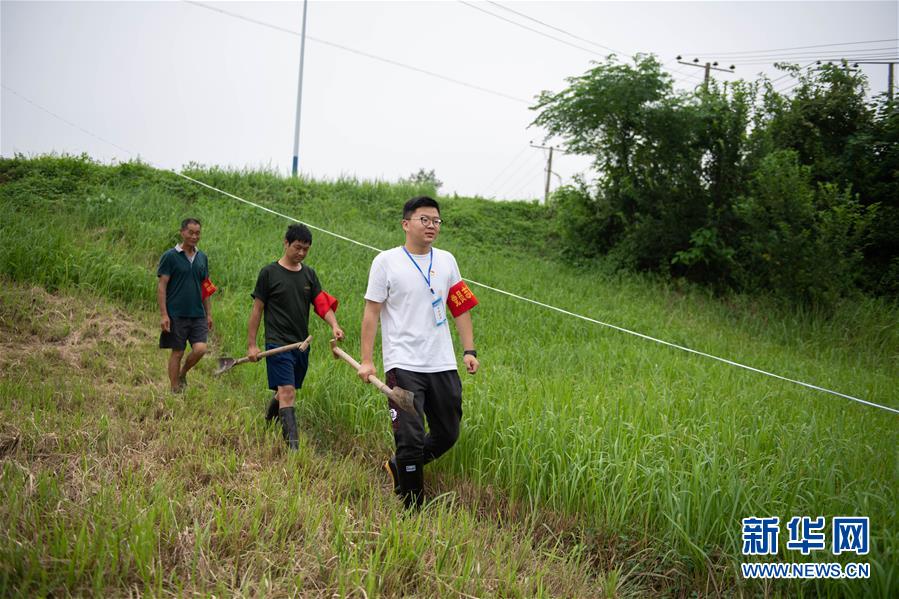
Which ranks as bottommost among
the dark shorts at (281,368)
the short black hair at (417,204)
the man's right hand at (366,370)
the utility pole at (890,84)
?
the dark shorts at (281,368)

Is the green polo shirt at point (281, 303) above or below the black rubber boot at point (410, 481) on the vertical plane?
above

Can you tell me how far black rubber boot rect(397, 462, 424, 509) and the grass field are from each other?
0.14m

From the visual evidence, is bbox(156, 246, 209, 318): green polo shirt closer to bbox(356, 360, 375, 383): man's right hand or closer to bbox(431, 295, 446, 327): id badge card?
bbox(356, 360, 375, 383): man's right hand

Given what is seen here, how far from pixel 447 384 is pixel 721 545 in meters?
1.69

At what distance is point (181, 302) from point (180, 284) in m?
0.17

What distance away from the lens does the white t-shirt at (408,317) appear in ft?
11.5

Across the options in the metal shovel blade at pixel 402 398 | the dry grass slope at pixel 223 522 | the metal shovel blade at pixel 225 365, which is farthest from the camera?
the metal shovel blade at pixel 225 365

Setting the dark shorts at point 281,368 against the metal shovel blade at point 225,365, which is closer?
the dark shorts at point 281,368

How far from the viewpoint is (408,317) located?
11.5 ft

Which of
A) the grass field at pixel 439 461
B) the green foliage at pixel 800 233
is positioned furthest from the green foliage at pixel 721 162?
the grass field at pixel 439 461

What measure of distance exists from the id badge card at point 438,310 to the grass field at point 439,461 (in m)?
0.96

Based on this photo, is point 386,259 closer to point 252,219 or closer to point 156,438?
point 156,438

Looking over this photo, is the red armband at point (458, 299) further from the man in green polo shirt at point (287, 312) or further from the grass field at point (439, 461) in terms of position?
the man in green polo shirt at point (287, 312)

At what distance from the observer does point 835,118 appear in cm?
1189
